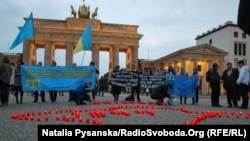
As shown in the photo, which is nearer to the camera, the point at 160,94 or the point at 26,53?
the point at 160,94

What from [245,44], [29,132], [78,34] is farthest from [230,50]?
[29,132]

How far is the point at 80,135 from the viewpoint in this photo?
4.09 meters

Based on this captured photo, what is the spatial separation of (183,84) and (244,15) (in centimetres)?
1648

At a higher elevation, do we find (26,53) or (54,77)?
(26,53)

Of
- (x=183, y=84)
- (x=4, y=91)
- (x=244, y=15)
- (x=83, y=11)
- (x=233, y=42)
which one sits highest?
(x=83, y=11)

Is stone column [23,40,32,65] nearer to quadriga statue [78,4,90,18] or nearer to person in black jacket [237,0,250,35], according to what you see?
quadriga statue [78,4,90,18]

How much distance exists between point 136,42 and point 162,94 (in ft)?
180

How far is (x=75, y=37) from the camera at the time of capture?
6731 cm

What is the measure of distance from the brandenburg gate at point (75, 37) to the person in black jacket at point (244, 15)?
212 ft

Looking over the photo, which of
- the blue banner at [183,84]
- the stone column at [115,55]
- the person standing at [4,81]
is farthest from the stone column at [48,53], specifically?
the person standing at [4,81]

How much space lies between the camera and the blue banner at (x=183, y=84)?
18844mm

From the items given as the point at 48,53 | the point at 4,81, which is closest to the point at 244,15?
the point at 4,81

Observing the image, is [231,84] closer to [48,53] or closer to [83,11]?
[48,53]

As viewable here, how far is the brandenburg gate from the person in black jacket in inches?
2545
